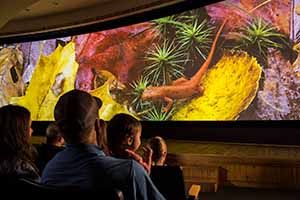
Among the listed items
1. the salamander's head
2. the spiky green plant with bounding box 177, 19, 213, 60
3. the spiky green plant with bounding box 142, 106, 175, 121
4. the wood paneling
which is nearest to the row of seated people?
the wood paneling

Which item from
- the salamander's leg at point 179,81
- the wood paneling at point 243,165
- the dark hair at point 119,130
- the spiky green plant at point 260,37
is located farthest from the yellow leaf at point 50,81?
the dark hair at point 119,130

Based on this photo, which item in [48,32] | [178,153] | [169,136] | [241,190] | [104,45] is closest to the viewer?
[241,190]

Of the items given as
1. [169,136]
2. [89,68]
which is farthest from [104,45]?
[169,136]

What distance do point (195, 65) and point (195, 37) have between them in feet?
1.43

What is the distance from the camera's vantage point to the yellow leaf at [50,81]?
881 cm

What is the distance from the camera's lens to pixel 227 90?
661 cm

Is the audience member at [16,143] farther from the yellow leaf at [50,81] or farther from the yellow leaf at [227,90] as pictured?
the yellow leaf at [50,81]

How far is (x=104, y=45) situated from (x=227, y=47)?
2633 millimetres

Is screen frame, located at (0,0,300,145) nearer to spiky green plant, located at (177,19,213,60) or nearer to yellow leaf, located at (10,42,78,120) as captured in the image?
spiky green plant, located at (177,19,213,60)

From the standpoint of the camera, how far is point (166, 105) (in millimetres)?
7176

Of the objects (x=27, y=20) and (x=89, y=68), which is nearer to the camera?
(x=89, y=68)

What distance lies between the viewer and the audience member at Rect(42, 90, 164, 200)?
4.50 ft

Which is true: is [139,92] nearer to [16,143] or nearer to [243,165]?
[243,165]

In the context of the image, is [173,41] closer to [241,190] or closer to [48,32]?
[241,190]
